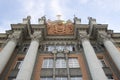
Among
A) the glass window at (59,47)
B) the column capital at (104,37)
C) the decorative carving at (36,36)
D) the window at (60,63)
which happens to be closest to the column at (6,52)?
the decorative carving at (36,36)

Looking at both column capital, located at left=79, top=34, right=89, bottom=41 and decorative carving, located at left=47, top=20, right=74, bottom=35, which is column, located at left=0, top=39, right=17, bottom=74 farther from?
column capital, located at left=79, top=34, right=89, bottom=41

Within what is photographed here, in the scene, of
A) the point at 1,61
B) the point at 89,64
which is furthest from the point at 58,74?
the point at 1,61

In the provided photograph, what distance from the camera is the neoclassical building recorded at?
24156 millimetres

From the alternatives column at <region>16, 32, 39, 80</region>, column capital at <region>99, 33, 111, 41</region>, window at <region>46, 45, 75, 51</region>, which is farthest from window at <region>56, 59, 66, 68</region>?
column capital at <region>99, 33, 111, 41</region>

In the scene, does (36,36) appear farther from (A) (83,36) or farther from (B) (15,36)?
(A) (83,36)

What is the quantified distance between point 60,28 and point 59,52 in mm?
8766

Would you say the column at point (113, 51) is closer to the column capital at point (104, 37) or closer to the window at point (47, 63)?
the column capital at point (104, 37)

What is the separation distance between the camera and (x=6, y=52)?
85.0 feet

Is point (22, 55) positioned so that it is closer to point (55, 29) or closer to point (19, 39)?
point (19, 39)

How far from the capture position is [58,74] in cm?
2448

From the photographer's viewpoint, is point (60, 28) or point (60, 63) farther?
point (60, 28)

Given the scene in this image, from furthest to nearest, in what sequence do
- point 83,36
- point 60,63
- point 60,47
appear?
1. point 60,47
2. point 83,36
3. point 60,63

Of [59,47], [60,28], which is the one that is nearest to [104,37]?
[59,47]

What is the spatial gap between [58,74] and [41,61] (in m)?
4.30
